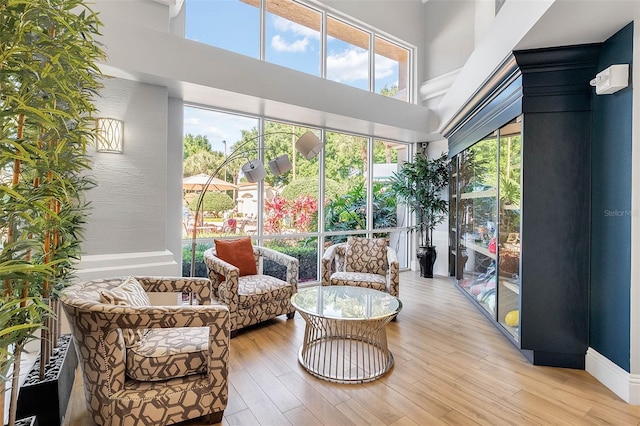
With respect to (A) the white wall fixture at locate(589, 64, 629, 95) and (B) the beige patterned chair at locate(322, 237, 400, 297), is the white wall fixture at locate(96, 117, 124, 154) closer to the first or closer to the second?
(B) the beige patterned chair at locate(322, 237, 400, 297)

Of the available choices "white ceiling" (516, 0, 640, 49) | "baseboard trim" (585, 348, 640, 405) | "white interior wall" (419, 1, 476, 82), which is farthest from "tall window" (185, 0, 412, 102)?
"baseboard trim" (585, 348, 640, 405)

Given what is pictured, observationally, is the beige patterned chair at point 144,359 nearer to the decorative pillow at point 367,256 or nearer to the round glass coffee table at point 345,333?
the round glass coffee table at point 345,333

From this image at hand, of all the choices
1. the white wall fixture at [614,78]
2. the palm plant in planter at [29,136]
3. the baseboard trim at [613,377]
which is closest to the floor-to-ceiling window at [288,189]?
the palm plant in planter at [29,136]

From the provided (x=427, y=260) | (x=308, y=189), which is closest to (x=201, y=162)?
(x=308, y=189)

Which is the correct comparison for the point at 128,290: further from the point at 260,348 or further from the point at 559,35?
the point at 559,35

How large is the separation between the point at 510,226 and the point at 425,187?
8.32 ft

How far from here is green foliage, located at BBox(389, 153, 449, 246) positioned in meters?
5.44

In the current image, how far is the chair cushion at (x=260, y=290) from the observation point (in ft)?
10.2

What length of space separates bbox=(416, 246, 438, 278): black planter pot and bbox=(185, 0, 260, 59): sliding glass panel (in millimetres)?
4032

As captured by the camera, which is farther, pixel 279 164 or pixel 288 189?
pixel 288 189

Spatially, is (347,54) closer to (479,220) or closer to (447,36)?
(447,36)

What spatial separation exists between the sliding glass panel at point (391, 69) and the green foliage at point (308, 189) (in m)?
1.82

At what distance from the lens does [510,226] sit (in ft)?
9.91

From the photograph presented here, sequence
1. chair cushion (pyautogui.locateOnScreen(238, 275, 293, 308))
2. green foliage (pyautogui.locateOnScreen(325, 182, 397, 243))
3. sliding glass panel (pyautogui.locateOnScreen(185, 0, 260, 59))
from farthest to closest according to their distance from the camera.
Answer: green foliage (pyautogui.locateOnScreen(325, 182, 397, 243)) → sliding glass panel (pyautogui.locateOnScreen(185, 0, 260, 59)) → chair cushion (pyautogui.locateOnScreen(238, 275, 293, 308))
